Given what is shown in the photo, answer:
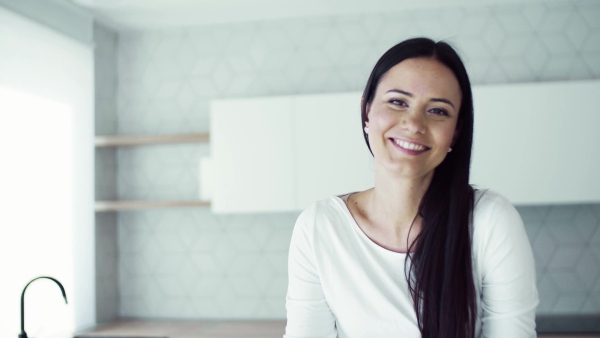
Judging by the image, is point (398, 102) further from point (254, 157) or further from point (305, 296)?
point (254, 157)

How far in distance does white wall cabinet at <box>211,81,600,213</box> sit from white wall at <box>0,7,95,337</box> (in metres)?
0.80

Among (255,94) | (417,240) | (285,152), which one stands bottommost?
(417,240)

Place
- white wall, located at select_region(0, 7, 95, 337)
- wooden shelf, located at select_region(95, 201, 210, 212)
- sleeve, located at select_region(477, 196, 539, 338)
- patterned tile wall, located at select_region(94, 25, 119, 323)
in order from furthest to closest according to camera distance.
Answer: patterned tile wall, located at select_region(94, 25, 119, 323) → wooden shelf, located at select_region(95, 201, 210, 212) → white wall, located at select_region(0, 7, 95, 337) → sleeve, located at select_region(477, 196, 539, 338)

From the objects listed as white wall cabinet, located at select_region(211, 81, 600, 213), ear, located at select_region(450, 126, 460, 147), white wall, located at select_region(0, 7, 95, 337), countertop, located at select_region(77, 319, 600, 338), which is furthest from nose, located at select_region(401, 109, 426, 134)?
white wall, located at select_region(0, 7, 95, 337)

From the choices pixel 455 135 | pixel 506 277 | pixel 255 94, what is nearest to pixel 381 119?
pixel 455 135

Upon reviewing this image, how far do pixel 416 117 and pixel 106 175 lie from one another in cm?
250

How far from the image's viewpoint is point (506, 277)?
3.87 ft

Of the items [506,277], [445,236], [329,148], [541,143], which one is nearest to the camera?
[506,277]

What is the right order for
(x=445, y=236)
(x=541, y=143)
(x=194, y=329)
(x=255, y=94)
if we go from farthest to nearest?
1. (x=255, y=94)
2. (x=194, y=329)
3. (x=541, y=143)
4. (x=445, y=236)

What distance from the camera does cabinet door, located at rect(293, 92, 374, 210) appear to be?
8.96ft

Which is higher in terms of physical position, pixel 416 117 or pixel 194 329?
pixel 416 117

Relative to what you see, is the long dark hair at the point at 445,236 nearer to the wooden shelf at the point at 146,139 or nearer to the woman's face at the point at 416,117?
the woman's face at the point at 416,117

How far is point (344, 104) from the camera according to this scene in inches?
109

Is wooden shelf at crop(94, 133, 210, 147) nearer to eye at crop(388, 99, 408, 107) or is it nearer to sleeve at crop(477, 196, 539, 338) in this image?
eye at crop(388, 99, 408, 107)
